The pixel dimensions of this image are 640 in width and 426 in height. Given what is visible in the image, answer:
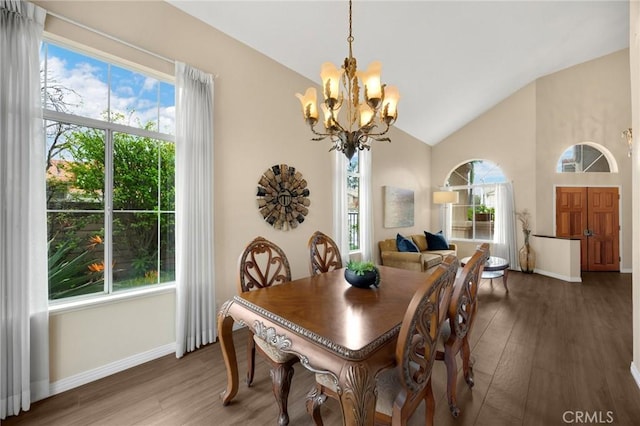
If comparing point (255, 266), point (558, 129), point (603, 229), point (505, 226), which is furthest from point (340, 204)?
point (603, 229)

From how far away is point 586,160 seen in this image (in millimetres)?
5910

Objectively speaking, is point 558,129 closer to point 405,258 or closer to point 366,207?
point 405,258

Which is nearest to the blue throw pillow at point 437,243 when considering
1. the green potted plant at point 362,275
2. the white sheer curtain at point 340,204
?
the white sheer curtain at point 340,204

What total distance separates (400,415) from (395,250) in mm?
4236

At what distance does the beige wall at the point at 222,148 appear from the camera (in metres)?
2.03

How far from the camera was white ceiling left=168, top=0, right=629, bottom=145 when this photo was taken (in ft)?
9.16

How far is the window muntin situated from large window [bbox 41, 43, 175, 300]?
25.0 feet

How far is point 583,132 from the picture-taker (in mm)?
5812

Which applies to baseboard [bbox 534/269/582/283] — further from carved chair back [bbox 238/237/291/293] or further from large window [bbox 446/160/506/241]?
carved chair back [bbox 238/237/291/293]

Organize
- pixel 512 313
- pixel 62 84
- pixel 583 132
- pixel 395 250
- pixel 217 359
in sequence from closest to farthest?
pixel 62 84 < pixel 217 359 < pixel 512 313 < pixel 395 250 < pixel 583 132

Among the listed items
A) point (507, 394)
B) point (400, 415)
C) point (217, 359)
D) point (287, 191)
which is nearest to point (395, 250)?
point (287, 191)

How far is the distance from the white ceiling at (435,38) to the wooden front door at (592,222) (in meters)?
2.77

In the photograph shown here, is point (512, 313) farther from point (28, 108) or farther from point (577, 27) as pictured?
point (28, 108)

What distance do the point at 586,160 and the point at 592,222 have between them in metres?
1.36
